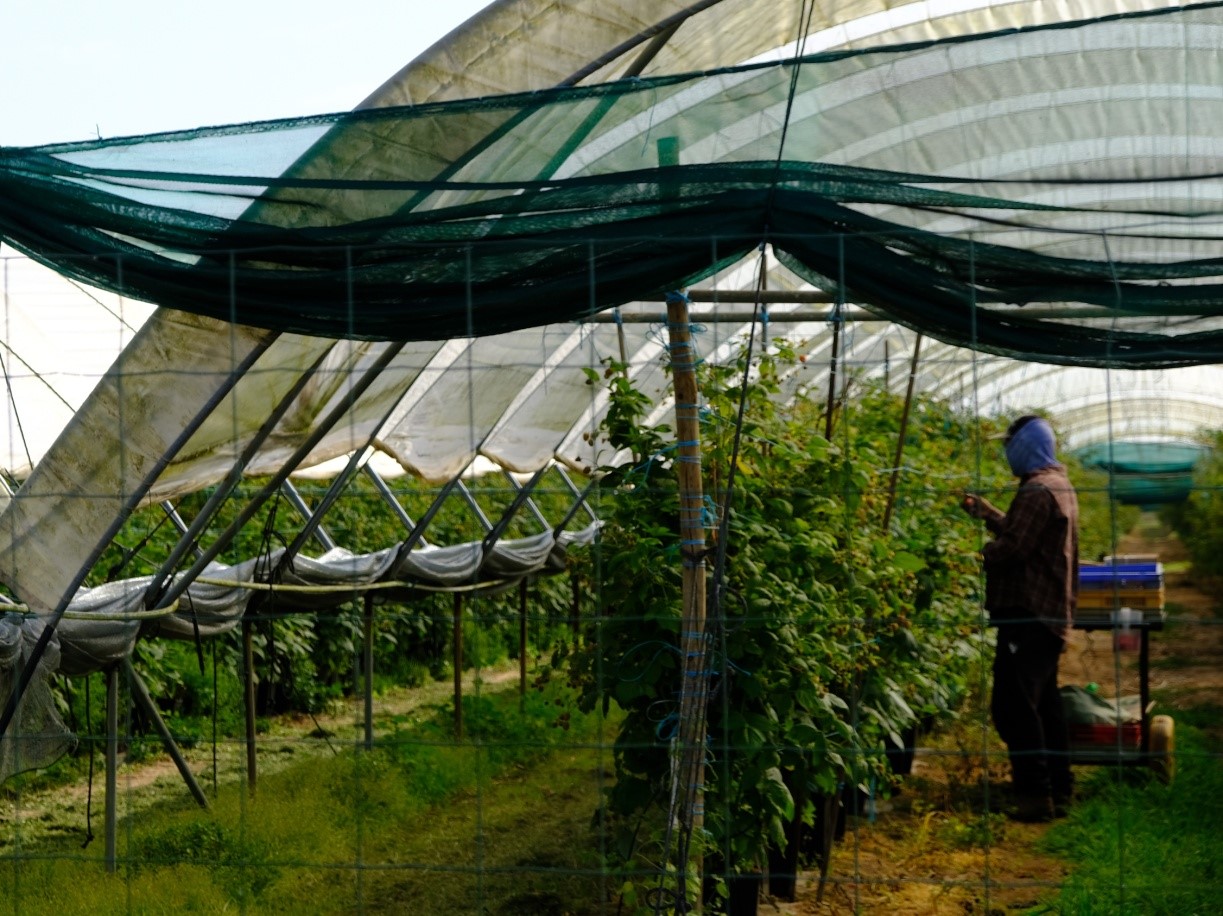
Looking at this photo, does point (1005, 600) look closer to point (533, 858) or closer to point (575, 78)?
point (533, 858)

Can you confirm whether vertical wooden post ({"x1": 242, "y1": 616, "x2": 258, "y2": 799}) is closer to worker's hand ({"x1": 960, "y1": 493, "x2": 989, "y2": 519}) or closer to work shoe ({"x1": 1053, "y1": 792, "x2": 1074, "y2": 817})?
worker's hand ({"x1": 960, "y1": 493, "x2": 989, "y2": 519})

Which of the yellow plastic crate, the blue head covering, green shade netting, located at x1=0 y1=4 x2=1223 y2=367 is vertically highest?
green shade netting, located at x1=0 y1=4 x2=1223 y2=367

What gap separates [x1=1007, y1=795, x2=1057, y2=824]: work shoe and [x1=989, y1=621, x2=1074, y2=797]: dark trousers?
6 centimetres

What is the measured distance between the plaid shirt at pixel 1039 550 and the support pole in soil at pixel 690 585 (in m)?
2.54

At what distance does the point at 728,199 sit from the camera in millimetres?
3607

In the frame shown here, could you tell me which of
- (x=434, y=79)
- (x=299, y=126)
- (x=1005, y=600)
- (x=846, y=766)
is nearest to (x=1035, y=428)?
(x=1005, y=600)

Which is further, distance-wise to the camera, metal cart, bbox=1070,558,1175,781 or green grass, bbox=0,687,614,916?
metal cart, bbox=1070,558,1175,781

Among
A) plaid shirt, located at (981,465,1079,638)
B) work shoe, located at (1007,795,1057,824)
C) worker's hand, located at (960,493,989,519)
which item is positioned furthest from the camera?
work shoe, located at (1007,795,1057,824)

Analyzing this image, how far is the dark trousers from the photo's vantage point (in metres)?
6.29

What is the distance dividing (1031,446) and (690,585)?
295 cm

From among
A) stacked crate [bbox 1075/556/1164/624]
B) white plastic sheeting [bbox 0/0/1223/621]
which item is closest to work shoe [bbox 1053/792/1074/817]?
stacked crate [bbox 1075/556/1164/624]

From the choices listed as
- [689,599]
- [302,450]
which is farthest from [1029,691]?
[302,450]

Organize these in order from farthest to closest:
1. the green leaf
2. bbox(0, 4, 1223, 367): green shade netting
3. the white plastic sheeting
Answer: the green leaf, the white plastic sheeting, bbox(0, 4, 1223, 367): green shade netting

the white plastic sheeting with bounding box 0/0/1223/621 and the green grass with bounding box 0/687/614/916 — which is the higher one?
the white plastic sheeting with bounding box 0/0/1223/621
